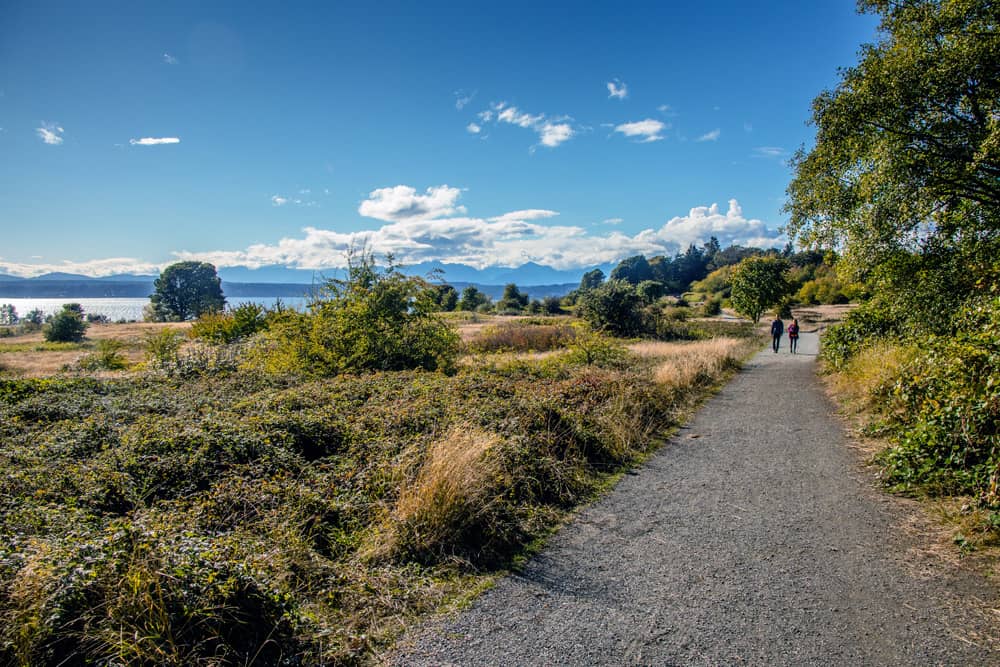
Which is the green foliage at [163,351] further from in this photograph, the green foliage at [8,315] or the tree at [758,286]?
the green foliage at [8,315]

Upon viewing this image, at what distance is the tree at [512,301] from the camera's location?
76631mm

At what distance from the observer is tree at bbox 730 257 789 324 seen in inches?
1973

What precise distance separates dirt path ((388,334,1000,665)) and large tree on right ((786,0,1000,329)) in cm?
746

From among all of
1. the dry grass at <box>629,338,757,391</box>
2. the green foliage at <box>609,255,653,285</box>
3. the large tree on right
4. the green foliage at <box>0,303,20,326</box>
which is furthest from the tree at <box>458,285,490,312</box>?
the large tree on right

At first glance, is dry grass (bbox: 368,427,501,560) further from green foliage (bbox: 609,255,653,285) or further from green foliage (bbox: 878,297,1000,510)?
green foliage (bbox: 609,255,653,285)

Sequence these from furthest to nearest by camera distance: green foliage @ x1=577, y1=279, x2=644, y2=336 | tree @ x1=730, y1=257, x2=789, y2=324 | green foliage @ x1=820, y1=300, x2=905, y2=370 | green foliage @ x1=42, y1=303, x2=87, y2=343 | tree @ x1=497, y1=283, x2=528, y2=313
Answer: tree @ x1=497, y1=283, x2=528, y2=313 < tree @ x1=730, y1=257, x2=789, y2=324 < green foliage @ x1=42, y1=303, x2=87, y2=343 < green foliage @ x1=577, y1=279, x2=644, y2=336 < green foliage @ x1=820, y1=300, x2=905, y2=370

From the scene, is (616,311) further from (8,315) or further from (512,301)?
(8,315)

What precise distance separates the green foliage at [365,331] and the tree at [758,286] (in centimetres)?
4424

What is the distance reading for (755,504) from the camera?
19.2 ft

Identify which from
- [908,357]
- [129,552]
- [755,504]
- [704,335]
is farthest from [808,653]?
[704,335]

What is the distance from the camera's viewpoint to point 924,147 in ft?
35.9

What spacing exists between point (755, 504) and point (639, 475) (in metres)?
1.56

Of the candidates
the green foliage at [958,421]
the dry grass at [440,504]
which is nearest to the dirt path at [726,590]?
the green foliage at [958,421]

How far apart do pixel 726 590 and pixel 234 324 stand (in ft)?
75.4
